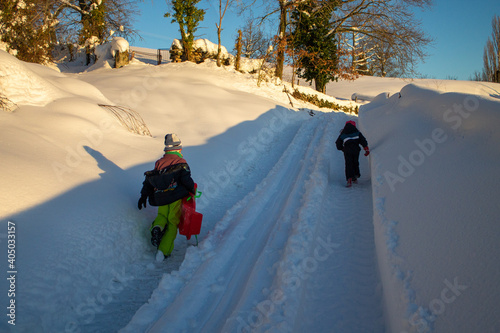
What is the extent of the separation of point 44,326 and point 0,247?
76 centimetres

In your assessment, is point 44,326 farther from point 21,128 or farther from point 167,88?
point 167,88

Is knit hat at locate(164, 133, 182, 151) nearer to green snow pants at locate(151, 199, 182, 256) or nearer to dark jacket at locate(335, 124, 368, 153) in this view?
green snow pants at locate(151, 199, 182, 256)

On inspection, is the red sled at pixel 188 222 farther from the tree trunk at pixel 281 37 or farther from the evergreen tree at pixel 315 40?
the evergreen tree at pixel 315 40

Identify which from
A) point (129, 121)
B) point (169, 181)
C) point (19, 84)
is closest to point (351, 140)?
point (169, 181)

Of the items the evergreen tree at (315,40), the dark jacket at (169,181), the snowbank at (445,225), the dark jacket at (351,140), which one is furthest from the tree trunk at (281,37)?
the dark jacket at (169,181)

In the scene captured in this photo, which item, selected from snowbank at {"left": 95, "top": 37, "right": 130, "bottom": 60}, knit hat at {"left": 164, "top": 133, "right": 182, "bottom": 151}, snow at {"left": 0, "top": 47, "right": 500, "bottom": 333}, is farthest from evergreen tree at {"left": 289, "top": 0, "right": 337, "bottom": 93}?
knit hat at {"left": 164, "top": 133, "right": 182, "bottom": 151}

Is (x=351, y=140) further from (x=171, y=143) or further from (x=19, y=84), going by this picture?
(x=19, y=84)

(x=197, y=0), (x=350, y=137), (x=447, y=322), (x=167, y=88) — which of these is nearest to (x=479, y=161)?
(x=447, y=322)

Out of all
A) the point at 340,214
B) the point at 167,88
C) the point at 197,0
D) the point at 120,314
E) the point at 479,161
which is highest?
the point at 197,0

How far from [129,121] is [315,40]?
1930cm

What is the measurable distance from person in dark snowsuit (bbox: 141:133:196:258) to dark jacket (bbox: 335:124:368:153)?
327 cm

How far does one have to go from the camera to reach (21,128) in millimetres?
3883

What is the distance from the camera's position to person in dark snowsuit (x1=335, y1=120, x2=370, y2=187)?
17.0 ft

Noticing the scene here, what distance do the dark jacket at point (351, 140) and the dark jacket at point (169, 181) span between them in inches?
129
